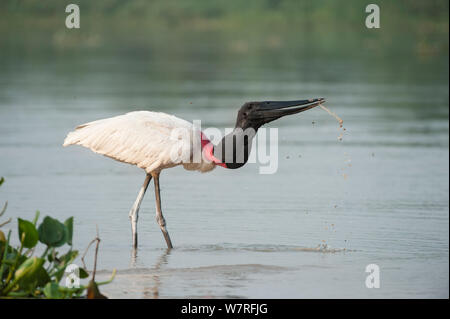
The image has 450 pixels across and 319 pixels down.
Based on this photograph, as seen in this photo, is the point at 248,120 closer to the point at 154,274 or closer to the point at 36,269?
the point at 154,274


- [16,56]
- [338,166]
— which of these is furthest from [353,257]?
[16,56]

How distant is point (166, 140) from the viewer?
25.9ft

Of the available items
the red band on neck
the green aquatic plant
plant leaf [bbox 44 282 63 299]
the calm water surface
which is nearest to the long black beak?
the red band on neck

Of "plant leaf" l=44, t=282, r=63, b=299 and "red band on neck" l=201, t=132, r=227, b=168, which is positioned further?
"red band on neck" l=201, t=132, r=227, b=168

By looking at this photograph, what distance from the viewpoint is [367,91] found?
62.8 ft

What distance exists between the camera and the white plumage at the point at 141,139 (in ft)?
25.9

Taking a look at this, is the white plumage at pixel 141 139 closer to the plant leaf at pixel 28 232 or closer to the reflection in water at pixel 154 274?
the reflection in water at pixel 154 274

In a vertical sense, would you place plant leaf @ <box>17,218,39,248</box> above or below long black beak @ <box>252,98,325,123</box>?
below

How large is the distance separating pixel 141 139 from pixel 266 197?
2139 mm

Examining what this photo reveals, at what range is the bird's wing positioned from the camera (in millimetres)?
7895

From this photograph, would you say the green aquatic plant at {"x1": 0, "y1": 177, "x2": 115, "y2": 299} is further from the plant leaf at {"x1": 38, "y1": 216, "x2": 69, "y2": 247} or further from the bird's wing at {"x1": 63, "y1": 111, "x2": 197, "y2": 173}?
the bird's wing at {"x1": 63, "y1": 111, "x2": 197, "y2": 173}

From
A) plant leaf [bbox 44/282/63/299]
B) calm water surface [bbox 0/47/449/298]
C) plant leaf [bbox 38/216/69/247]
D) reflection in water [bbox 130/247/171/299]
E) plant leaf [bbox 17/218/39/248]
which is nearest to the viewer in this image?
plant leaf [bbox 44/282/63/299]

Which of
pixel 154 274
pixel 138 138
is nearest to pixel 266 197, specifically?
pixel 138 138

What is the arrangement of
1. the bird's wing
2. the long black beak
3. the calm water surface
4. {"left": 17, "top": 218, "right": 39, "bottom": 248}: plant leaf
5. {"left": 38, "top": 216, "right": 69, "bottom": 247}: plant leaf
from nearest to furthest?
1. {"left": 17, "top": 218, "right": 39, "bottom": 248}: plant leaf
2. {"left": 38, "top": 216, "right": 69, "bottom": 247}: plant leaf
3. the calm water surface
4. the long black beak
5. the bird's wing
